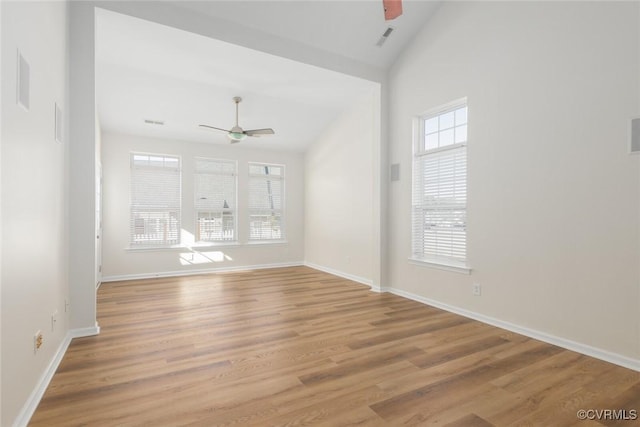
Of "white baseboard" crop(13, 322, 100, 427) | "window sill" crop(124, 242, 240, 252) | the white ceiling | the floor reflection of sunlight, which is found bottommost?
"white baseboard" crop(13, 322, 100, 427)

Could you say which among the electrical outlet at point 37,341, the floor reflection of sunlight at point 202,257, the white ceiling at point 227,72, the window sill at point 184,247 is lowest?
the floor reflection of sunlight at point 202,257

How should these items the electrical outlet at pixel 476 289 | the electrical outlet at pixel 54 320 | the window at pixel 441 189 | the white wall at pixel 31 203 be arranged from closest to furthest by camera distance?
the white wall at pixel 31 203, the electrical outlet at pixel 54 320, the electrical outlet at pixel 476 289, the window at pixel 441 189

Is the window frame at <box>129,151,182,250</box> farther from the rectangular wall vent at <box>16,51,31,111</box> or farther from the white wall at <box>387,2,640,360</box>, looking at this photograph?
the white wall at <box>387,2,640,360</box>

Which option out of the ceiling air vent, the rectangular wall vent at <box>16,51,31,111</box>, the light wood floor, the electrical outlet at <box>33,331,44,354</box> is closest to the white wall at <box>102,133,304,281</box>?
the light wood floor

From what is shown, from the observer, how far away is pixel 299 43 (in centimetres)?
434

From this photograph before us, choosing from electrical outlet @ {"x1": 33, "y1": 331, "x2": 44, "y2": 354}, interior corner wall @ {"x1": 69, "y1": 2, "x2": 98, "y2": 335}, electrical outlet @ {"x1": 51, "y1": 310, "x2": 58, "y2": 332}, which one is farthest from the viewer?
interior corner wall @ {"x1": 69, "y1": 2, "x2": 98, "y2": 335}

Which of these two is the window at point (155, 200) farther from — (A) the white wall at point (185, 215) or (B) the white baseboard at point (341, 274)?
(B) the white baseboard at point (341, 274)

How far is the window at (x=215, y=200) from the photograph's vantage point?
265 inches

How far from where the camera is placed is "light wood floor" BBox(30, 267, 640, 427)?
1.91m

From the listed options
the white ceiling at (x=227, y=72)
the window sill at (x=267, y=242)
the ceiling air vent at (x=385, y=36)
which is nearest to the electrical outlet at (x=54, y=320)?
the white ceiling at (x=227, y=72)

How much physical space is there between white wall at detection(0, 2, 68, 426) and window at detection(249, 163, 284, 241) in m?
4.51

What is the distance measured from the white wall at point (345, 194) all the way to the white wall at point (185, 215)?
0.37 m

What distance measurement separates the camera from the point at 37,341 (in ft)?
6.79

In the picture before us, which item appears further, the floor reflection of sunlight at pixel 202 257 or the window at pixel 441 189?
the floor reflection of sunlight at pixel 202 257
